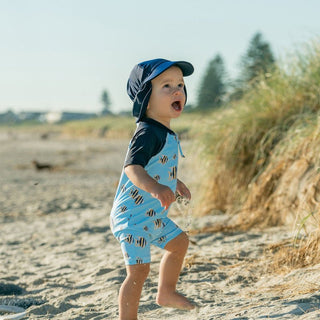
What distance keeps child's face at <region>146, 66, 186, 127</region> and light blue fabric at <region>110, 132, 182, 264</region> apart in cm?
13

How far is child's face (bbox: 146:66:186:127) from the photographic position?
2.56 m

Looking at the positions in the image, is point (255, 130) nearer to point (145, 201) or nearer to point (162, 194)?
point (145, 201)

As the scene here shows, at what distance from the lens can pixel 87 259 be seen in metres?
4.32

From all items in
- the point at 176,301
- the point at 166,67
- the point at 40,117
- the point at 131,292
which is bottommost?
the point at 40,117

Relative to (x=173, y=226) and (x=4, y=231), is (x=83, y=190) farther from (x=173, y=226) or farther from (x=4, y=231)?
(x=173, y=226)

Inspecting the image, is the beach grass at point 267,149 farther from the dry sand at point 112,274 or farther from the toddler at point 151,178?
the toddler at point 151,178

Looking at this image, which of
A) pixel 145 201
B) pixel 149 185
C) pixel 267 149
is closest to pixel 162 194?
pixel 149 185

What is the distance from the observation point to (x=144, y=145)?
8.07ft

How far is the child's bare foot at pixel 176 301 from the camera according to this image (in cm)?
261

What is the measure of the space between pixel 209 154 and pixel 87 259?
2.01m

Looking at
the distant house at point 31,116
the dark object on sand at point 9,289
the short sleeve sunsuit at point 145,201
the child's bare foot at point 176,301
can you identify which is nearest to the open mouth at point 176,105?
the short sleeve sunsuit at point 145,201

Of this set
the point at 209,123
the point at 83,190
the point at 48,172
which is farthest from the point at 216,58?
the point at 209,123

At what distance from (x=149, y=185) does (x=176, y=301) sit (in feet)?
2.36

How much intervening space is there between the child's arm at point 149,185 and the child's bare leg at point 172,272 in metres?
0.39
